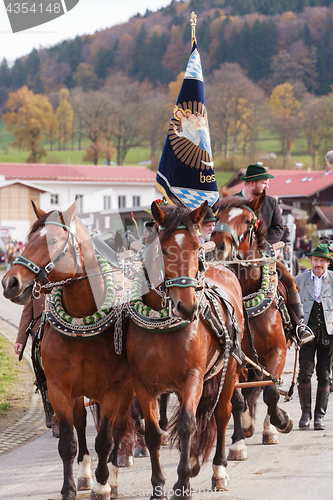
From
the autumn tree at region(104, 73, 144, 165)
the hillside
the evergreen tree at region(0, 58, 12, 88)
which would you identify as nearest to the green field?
the autumn tree at region(104, 73, 144, 165)

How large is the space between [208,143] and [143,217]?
3349cm

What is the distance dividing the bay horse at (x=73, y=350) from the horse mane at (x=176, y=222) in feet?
2.60

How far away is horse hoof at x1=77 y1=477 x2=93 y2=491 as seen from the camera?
205 inches

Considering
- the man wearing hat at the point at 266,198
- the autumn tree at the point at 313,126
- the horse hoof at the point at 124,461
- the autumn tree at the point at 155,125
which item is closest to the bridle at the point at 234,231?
the man wearing hat at the point at 266,198

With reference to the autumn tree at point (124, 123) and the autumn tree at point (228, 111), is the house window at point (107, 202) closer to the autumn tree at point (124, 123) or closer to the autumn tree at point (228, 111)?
the autumn tree at point (228, 111)

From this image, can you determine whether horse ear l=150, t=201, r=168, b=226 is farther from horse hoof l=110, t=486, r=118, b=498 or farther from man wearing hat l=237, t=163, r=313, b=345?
man wearing hat l=237, t=163, r=313, b=345

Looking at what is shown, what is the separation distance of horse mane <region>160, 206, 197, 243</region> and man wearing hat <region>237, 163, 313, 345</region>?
2.36 metres

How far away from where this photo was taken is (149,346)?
4461 mm

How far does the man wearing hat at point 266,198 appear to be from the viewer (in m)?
6.64

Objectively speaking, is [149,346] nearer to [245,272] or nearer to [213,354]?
[213,354]

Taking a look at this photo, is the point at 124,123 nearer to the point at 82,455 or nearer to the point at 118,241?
the point at 118,241

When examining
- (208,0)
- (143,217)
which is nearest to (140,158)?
(143,217)

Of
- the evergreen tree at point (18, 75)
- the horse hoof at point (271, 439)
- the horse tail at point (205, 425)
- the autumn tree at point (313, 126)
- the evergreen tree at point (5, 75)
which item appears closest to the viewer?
the horse tail at point (205, 425)

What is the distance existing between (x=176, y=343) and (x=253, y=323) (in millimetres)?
2117
